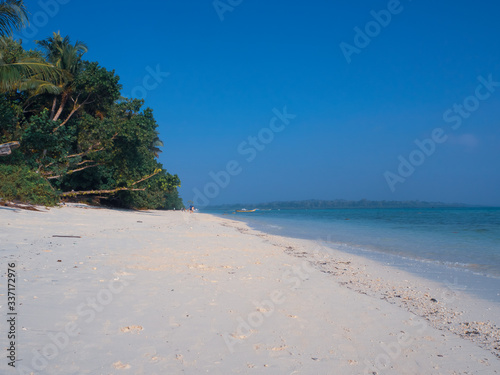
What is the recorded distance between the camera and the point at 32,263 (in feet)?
16.7

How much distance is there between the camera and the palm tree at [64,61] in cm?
2095

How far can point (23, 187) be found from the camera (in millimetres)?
13547

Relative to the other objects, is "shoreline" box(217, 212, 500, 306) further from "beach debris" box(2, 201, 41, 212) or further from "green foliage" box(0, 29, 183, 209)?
"green foliage" box(0, 29, 183, 209)

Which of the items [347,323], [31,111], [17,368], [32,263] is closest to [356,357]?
[347,323]

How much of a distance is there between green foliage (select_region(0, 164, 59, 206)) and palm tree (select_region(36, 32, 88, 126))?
6.95 metres

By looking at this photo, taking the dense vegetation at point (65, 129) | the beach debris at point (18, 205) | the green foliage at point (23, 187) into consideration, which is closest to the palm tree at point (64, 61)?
the dense vegetation at point (65, 129)

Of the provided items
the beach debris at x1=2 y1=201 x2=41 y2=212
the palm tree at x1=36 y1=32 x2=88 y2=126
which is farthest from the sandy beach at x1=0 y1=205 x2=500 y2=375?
the palm tree at x1=36 y1=32 x2=88 y2=126

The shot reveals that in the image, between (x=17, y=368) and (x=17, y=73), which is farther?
(x=17, y=73)

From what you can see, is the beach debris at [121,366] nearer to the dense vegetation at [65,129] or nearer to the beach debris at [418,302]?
the beach debris at [418,302]

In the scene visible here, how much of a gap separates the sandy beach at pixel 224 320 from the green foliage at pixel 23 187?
753cm

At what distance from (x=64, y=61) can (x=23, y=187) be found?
12.1m

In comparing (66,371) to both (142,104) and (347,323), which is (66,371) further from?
(142,104)

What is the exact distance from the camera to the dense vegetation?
1459cm

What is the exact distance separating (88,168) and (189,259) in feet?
66.9
